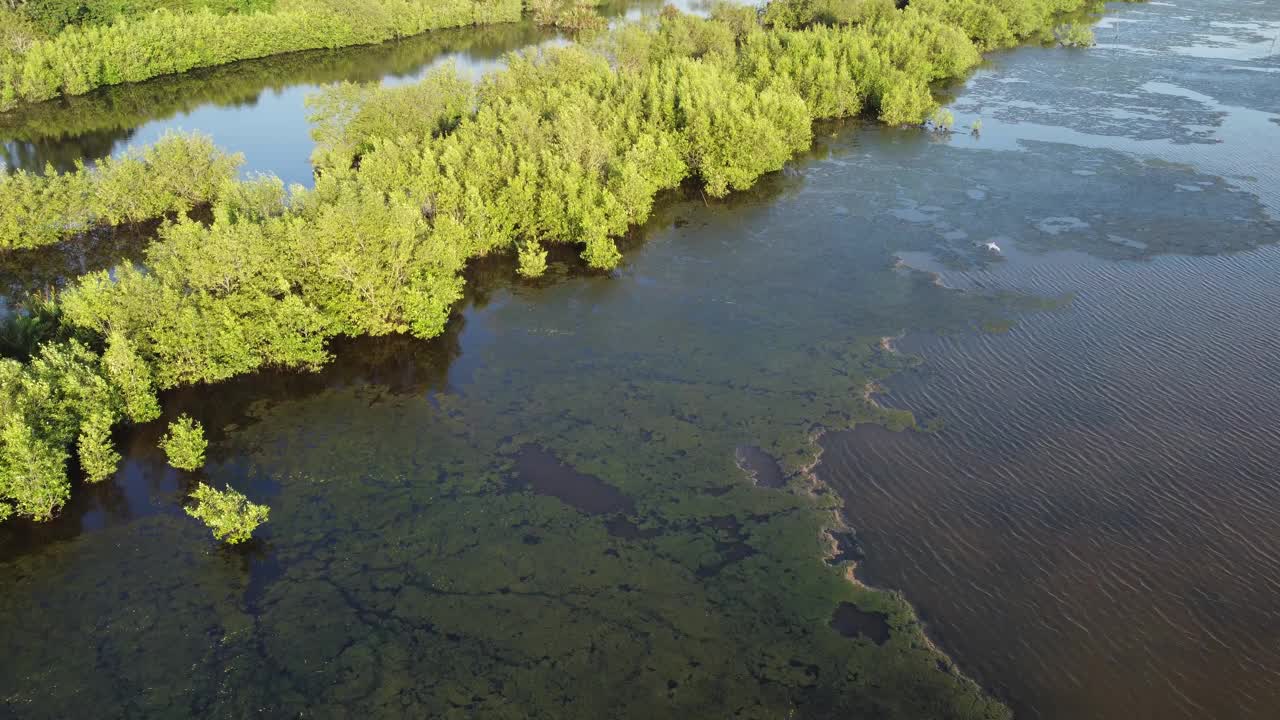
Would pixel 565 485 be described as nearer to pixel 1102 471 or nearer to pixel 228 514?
pixel 228 514

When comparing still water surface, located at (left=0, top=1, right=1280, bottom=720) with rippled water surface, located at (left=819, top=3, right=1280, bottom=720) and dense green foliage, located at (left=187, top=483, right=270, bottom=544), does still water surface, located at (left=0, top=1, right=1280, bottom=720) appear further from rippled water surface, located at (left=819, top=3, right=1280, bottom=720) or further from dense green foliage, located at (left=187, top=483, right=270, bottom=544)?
dense green foliage, located at (left=187, top=483, right=270, bottom=544)

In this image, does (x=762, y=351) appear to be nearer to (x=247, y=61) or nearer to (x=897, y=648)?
(x=897, y=648)

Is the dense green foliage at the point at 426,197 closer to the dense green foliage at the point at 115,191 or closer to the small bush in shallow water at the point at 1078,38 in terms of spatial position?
the dense green foliage at the point at 115,191

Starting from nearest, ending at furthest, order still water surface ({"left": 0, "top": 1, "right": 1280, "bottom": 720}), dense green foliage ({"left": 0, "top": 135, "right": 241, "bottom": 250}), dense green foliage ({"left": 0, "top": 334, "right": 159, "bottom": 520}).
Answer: still water surface ({"left": 0, "top": 1, "right": 1280, "bottom": 720}) < dense green foliage ({"left": 0, "top": 334, "right": 159, "bottom": 520}) < dense green foliage ({"left": 0, "top": 135, "right": 241, "bottom": 250})

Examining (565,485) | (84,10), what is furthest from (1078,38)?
(84,10)

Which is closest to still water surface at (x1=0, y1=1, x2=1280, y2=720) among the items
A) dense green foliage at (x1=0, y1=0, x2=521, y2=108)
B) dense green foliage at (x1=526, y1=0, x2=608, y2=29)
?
dense green foliage at (x1=0, y1=0, x2=521, y2=108)
